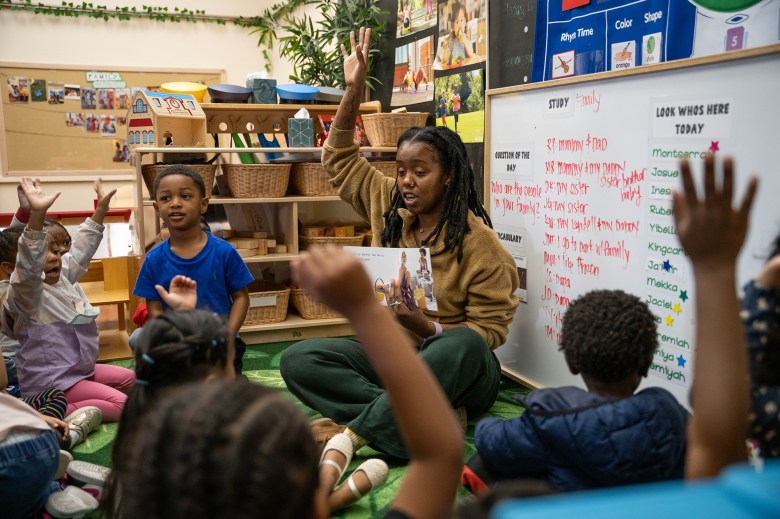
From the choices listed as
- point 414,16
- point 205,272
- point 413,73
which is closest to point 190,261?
point 205,272

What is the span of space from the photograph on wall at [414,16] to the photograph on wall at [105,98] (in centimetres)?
383

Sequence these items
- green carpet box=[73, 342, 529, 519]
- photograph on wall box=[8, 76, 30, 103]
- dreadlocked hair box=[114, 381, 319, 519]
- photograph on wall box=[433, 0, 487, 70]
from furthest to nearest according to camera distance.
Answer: photograph on wall box=[8, 76, 30, 103] → photograph on wall box=[433, 0, 487, 70] → green carpet box=[73, 342, 529, 519] → dreadlocked hair box=[114, 381, 319, 519]

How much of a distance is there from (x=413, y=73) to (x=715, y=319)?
379cm

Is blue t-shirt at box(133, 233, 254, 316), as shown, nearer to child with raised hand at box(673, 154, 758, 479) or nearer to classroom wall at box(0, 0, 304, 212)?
child with raised hand at box(673, 154, 758, 479)

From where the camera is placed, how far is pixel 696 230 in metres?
0.84

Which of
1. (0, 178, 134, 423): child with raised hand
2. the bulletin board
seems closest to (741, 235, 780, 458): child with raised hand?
(0, 178, 134, 423): child with raised hand

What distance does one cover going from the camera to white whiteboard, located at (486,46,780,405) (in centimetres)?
198

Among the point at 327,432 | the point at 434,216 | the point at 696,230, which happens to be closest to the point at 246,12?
the point at 434,216

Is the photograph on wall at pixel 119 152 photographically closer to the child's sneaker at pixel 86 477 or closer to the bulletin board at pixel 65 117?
the bulletin board at pixel 65 117

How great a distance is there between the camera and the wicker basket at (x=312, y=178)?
167 inches

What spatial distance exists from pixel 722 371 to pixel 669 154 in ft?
5.02

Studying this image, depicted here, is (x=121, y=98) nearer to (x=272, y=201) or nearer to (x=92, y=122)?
(x=92, y=122)

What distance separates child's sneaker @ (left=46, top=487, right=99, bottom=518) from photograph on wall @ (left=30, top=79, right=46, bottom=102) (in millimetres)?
5970

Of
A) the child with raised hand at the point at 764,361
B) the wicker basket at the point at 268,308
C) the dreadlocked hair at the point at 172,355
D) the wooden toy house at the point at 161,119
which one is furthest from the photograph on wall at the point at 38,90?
the child with raised hand at the point at 764,361
